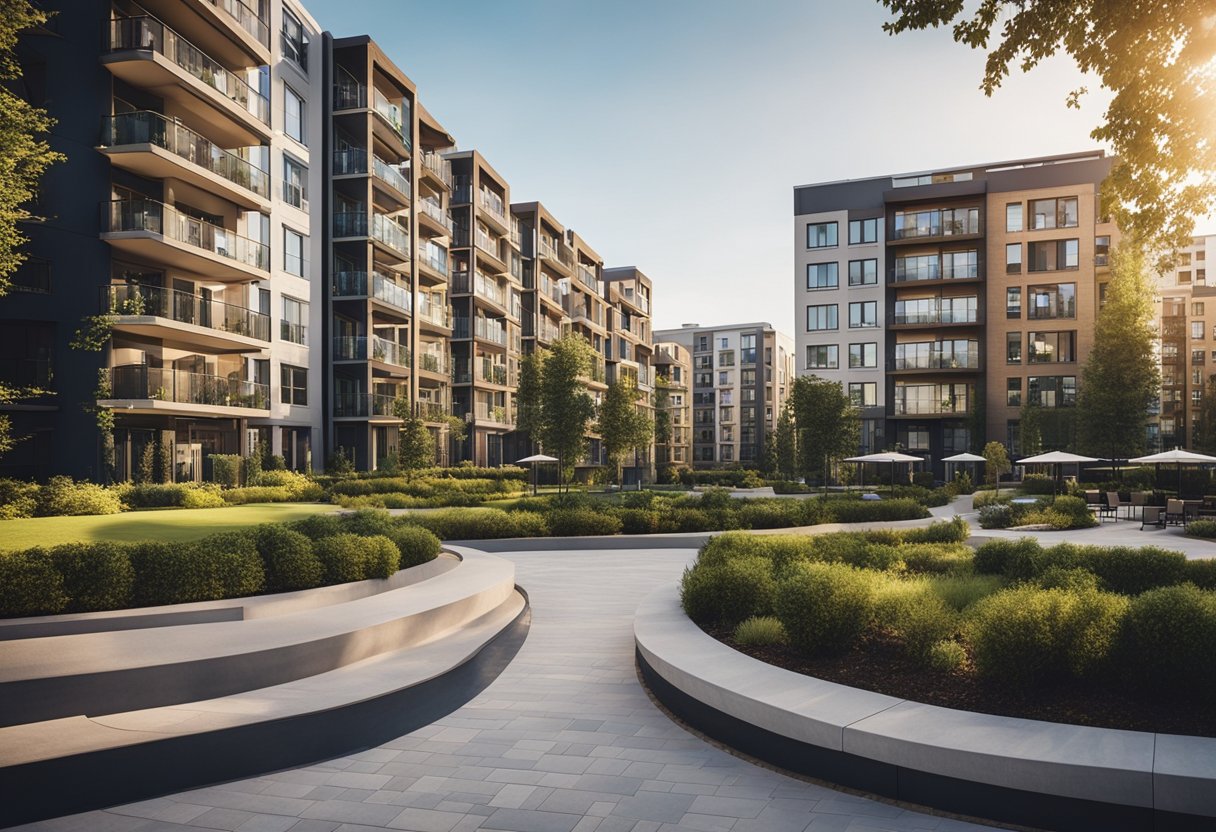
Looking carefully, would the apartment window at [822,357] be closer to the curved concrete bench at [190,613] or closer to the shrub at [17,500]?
the shrub at [17,500]

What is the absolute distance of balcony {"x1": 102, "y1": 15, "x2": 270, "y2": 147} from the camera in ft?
80.6

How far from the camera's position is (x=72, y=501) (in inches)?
733

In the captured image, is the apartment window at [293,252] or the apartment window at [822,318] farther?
the apartment window at [822,318]

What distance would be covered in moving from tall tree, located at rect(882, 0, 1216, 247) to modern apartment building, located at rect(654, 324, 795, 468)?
97.2 metres

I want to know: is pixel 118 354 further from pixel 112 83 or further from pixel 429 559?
pixel 429 559

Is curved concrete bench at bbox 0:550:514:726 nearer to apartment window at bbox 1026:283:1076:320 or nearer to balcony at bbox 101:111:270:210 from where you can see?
balcony at bbox 101:111:270:210

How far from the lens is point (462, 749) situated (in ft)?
20.7

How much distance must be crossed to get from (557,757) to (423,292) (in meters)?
41.8

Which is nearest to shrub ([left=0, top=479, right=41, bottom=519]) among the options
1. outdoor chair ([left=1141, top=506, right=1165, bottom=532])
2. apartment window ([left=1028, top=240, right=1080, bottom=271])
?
outdoor chair ([left=1141, top=506, right=1165, bottom=532])

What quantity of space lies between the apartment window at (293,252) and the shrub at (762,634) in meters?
31.2

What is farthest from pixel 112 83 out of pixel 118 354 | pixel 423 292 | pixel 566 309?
pixel 566 309

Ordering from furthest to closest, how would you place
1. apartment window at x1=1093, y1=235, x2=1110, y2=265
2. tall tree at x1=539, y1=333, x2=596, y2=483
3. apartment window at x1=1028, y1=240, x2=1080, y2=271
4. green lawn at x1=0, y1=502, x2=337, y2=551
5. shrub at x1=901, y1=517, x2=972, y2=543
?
apartment window at x1=1028, y1=240, x2=1080, y2=271 → apartment window at x1=1093, y1=235, x2=1110, y2=265 → tall tree at x1=539, y1=333, x2=596, y2=483 → shrub at x1=901, y1=517, x2=972, y2=543 → green lawn at x1=0, y1=502, x2=337, y2=551

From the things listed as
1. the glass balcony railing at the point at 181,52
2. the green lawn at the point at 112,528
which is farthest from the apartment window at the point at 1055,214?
the green lawn at the point at 112,528

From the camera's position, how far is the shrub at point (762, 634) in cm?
796
